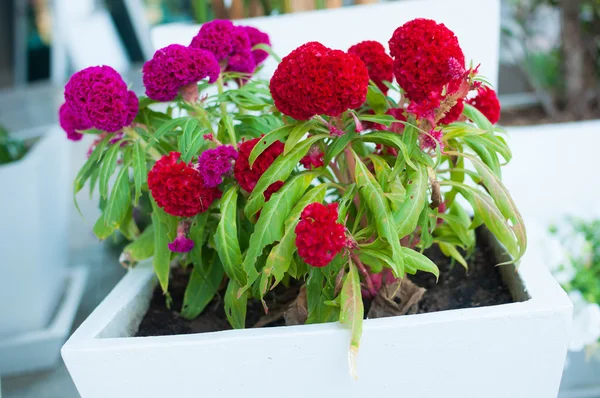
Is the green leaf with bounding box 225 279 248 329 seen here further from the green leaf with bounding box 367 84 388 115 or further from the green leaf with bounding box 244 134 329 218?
the green leaf with bounding box 367 84 388 115

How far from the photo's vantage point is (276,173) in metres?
0.81

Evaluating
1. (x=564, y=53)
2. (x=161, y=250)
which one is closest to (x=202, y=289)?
(x=161, y=250)

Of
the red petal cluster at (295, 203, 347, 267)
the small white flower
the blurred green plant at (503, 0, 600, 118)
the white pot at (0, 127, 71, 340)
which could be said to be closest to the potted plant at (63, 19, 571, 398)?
the red petal cluster at (295, 203, 347, 267)

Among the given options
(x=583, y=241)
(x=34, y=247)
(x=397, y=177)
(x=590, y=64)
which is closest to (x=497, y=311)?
(x=397, y=177)

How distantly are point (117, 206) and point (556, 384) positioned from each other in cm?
71

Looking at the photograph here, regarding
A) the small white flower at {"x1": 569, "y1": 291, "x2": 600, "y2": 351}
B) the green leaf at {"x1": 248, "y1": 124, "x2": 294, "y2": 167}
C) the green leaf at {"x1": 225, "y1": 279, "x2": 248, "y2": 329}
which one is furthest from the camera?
the small white flower at {"x1": 569, "y1": 291, "x2": 600, "y2": 351}

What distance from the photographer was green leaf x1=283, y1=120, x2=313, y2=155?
0.81 metres

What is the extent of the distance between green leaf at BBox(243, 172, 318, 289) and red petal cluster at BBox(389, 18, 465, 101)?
8.8 inches

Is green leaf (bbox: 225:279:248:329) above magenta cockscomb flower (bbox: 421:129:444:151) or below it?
below

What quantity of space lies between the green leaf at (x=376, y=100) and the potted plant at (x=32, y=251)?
3.15ft

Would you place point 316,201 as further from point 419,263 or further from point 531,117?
point 531,117

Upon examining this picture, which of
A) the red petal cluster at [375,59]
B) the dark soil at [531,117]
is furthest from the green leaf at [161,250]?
the dark soil at [531,117]

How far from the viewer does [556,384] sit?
828mm

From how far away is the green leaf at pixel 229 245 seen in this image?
0.85 metres
